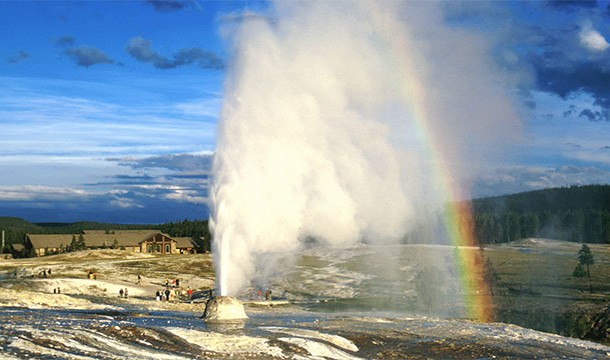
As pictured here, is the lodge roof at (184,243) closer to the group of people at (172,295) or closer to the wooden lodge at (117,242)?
the wooden lodge at (117,242)

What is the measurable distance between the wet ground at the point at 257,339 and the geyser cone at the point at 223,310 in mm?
551

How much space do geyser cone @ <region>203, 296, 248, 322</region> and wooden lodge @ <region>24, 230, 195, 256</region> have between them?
7754cm

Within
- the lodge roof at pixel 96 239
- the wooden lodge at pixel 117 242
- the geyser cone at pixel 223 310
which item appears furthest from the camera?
the lodge roof at pixel 96 239

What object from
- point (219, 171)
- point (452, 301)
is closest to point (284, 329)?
point (219, 171)

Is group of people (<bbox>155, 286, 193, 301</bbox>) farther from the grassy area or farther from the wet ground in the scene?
the grassy area

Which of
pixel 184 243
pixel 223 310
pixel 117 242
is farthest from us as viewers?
pixel 184 243

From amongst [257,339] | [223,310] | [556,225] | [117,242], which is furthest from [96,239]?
[257,339]

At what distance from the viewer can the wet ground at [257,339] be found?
2064 cm

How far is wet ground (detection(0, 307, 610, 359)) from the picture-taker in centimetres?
2064

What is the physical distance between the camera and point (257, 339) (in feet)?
75.7

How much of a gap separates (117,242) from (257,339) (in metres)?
87.4

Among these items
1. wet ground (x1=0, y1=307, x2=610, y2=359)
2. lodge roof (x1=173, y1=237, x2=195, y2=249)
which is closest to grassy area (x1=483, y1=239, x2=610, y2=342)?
wet ground (x1=0, y1=307, x2=610, y2=359)

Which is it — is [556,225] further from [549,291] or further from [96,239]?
[549,291]

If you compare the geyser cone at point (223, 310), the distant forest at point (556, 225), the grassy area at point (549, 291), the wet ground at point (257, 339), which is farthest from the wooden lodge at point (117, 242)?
the geyser cone at point (223, 310)
